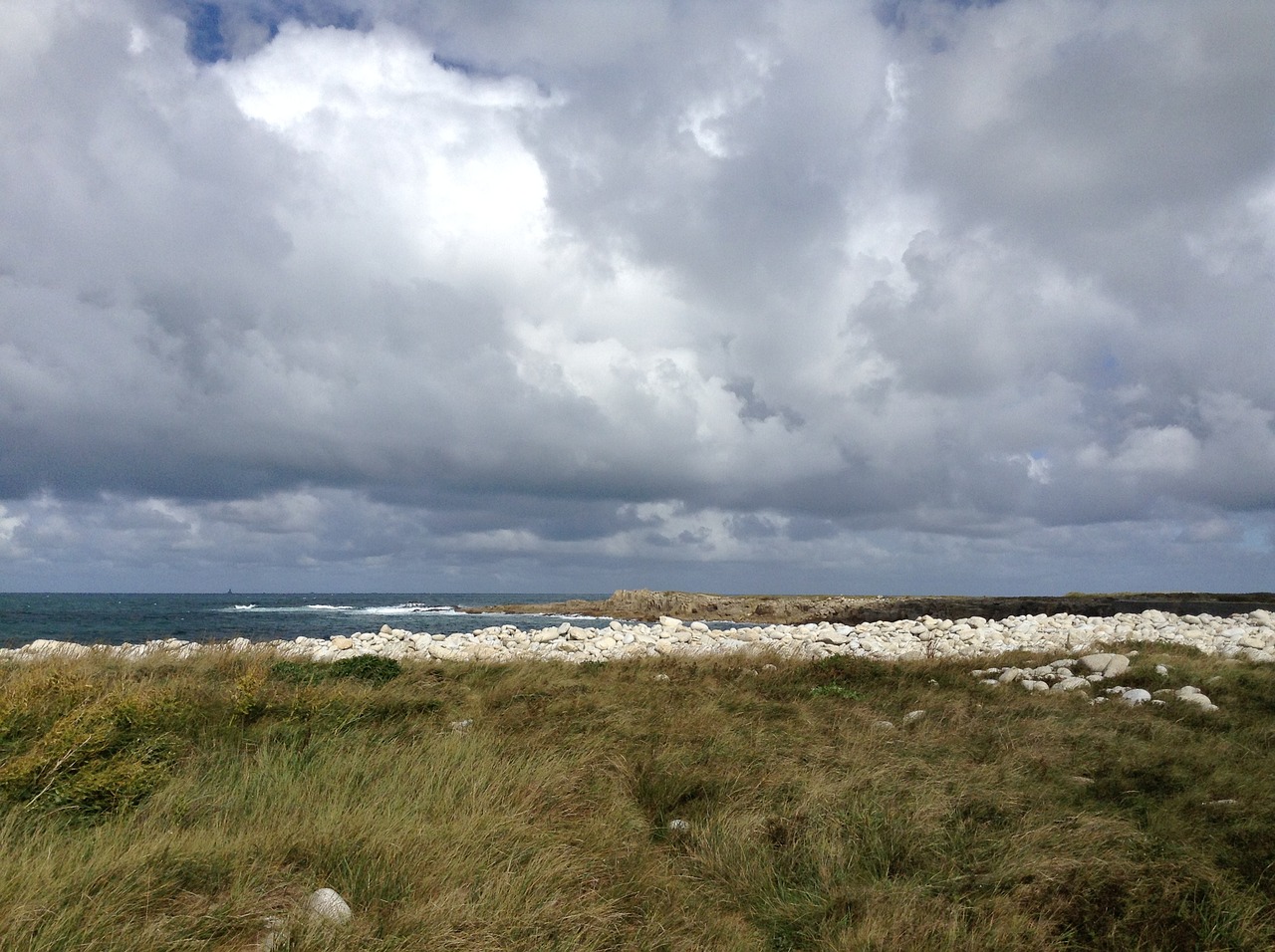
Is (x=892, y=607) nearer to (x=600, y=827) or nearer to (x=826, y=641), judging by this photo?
(x=826, y=641)

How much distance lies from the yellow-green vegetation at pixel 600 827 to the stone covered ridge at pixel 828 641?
27.2 feet

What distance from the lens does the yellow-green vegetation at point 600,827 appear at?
378 centimetres

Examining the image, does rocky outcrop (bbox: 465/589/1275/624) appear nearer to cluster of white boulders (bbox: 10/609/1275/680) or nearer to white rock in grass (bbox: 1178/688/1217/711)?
cluster of white boulders (bbox: 10/609/1275/680)

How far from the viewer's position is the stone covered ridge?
17.6m

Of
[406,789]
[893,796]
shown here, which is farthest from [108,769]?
[893,796]

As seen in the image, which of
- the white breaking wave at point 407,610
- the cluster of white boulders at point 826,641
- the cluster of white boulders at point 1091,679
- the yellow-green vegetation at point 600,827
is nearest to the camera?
the yellow-green vegetation at point 600,827

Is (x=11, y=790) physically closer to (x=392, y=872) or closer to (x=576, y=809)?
(x=392, y=872)

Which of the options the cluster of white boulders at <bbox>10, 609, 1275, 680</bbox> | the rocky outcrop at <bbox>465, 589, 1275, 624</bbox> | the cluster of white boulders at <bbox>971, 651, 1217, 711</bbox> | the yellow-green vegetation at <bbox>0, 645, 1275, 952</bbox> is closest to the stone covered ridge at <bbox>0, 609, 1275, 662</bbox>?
the cluster of white boulders at <bbox>10, 609, 1275, 680</bbox>

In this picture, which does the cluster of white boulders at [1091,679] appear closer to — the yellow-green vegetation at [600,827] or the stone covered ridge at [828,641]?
the yellow-green vegetation at [600,827]

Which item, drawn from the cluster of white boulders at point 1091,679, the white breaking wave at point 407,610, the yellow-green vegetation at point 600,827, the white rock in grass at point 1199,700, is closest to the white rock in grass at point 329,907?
the yellow-green vegetation at point 600,827

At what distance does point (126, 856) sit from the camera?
12.5 ft

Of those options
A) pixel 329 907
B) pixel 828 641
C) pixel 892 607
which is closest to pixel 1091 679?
pixel 828 641

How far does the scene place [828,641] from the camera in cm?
2411

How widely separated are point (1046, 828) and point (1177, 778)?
2839 mm
